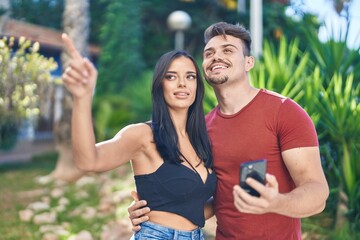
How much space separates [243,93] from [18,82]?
5931mm

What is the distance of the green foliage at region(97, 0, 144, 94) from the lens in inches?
651

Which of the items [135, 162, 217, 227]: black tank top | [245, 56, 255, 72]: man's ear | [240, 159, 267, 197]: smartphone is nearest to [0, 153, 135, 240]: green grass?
[135, 162, 217, 227]: black tank top

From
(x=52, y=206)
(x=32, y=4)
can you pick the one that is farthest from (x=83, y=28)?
(x=32, y=4)

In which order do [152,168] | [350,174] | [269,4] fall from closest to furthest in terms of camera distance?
[152,168] → [350,174] → [269,4]

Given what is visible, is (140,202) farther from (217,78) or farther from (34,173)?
(34,173)

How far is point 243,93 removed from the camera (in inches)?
108

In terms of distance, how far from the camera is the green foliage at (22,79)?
761 cm

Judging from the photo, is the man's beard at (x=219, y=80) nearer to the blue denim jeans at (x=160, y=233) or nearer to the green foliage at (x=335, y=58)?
the blue denim jeans at (x=160, y=233)

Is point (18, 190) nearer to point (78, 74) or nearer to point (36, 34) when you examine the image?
point (36, 34)

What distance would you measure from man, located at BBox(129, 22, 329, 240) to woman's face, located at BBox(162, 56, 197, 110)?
3.8 inches

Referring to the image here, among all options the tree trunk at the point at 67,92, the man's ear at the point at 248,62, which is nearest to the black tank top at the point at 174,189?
the man's ear at the point at 248,62

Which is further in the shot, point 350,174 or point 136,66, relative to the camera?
point 136,66

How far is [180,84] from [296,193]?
1.01 meters

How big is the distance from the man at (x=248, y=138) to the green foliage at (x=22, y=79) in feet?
16.6
